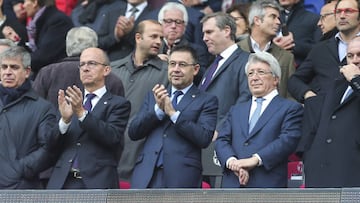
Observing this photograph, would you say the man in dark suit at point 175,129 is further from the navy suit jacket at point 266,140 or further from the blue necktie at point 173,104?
the navy suit jacket at point 266,140

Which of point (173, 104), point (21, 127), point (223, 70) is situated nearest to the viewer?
point (173, 104)

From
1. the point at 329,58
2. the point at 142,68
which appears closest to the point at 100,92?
the point at 142,68

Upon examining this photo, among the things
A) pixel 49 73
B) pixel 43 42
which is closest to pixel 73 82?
pixel 49 73

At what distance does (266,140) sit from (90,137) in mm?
1685

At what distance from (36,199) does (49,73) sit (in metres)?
3.17

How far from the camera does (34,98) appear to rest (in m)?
11.9

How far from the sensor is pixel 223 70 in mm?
12375

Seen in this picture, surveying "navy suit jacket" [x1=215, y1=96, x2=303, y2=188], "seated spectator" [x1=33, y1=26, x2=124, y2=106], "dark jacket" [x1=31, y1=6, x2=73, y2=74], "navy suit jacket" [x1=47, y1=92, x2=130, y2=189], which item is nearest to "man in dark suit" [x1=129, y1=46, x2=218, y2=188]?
"navy suit jacket" [x1=47, y1=92, x2=130, y2=189]

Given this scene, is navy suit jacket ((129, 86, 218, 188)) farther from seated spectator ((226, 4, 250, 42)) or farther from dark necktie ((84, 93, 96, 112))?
seated spectator ((226, 4, 250, 42))

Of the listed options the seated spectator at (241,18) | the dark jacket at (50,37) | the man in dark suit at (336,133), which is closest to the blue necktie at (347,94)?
the man in dark suit at (336,133)

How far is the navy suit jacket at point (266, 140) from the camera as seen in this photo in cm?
1080

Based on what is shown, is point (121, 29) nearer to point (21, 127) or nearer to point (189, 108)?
point (21, 127)

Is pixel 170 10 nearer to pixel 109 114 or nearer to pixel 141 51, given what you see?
pixel 141 51

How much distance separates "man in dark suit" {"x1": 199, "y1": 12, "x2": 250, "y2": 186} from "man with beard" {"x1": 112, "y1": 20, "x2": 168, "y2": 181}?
557 millimetres
